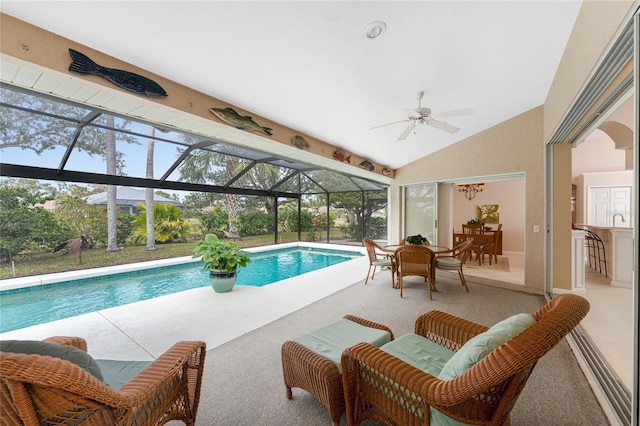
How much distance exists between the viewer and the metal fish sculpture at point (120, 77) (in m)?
2.08

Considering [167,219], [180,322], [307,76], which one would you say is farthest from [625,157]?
[167,219]

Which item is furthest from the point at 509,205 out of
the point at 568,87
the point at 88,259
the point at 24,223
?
the point at 24,223

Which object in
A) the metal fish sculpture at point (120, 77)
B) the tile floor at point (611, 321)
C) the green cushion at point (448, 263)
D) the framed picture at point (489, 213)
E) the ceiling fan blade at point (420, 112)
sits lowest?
the tile floor at point (611, 321)

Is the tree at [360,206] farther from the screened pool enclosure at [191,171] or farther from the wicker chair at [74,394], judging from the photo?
the wicker chair at [74,394]

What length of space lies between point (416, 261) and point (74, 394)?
4114 mm

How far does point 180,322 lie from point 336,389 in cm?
252

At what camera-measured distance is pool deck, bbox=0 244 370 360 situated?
2.73 metres

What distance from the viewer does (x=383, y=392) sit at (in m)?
1.38

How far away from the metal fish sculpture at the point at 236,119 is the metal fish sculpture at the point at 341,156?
2.07 metres

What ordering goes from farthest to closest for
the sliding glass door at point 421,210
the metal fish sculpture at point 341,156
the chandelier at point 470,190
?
1. the chandelier at point 470,190
2. the sliding glass door at point 421,210
3. the metal fish sculpture at point 341,156

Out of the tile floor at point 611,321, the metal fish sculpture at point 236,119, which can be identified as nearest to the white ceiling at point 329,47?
the metal fish sculpture at point 236,119

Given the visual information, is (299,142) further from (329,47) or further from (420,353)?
(420,353)

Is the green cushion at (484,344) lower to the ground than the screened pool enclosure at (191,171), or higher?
lower

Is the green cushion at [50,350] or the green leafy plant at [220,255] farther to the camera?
the green leafy plant at [220,255]
